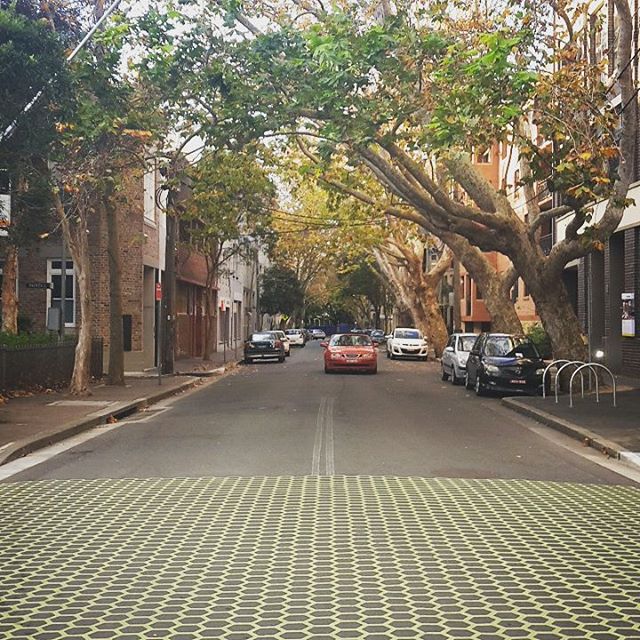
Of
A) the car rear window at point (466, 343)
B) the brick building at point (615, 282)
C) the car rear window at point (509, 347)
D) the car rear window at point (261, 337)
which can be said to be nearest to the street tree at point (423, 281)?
the car rear window at point (261, 337)

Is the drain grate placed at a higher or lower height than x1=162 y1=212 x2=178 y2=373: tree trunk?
lower

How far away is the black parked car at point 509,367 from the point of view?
2409cm

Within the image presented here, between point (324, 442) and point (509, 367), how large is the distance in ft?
35.5

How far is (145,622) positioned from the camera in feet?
18.5

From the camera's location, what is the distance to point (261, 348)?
4544 centimetres

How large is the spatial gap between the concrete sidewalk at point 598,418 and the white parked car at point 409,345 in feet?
77.5

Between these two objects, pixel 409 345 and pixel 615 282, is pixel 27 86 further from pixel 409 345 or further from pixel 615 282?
pixel 409 345

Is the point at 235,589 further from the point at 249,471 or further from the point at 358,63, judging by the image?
the point at 358,63

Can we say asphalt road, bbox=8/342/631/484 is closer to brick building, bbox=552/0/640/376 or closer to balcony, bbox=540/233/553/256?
brick building, bbox=552/0/640/376

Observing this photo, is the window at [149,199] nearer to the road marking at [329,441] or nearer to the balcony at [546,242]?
the balcony at [546,242]

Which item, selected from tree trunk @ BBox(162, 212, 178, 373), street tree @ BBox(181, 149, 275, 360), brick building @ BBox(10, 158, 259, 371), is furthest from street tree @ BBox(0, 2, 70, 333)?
tree trunk @ BBox(162, 212, 178, 373)

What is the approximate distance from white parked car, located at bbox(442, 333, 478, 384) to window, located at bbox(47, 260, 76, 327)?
1335 centimetres

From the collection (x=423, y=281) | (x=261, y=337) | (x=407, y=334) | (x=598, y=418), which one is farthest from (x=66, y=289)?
(x=598, y=418)

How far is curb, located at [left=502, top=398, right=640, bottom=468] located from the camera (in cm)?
1342
